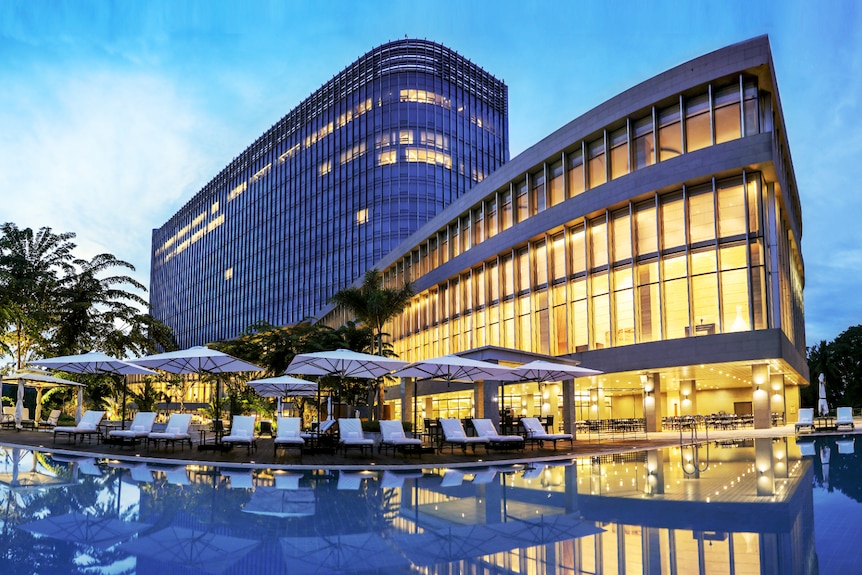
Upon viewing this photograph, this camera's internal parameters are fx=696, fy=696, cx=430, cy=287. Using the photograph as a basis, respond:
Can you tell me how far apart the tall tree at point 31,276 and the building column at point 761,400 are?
34.5 metres

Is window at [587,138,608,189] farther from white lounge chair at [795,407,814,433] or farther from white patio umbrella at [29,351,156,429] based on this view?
white patio umbrella at [29,351,156,429]

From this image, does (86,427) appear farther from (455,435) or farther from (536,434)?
(536,434)

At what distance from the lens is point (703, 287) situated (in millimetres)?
30766

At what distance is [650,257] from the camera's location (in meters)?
32.4

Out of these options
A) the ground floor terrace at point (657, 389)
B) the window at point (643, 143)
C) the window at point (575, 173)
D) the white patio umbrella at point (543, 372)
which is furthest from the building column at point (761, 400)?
the window at point (575, 173)

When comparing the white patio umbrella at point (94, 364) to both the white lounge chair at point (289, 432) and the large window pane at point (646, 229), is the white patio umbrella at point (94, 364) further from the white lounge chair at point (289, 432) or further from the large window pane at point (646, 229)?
the large window pane at point (646, 229)

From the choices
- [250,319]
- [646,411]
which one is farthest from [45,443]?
[250,319]

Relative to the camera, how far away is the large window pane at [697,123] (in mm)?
31047

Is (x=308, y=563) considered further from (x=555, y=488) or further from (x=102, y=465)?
(x=102, y=465)

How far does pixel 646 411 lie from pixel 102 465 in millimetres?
25367

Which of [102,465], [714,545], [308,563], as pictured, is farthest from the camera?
[102,465]

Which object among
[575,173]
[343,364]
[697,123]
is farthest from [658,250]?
[343,364]

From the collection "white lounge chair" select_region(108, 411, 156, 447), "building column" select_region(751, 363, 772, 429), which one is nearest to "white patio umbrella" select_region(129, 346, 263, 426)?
"white lounge chair" select_region(108, 411, 156, 447)

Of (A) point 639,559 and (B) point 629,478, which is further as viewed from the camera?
(B) point 629,478
